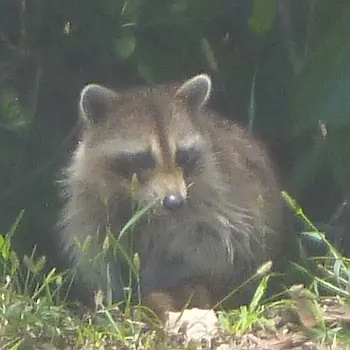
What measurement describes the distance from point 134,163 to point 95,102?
1.11 ft

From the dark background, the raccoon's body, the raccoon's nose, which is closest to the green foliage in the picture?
the dark background

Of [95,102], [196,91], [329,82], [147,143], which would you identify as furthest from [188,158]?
[329,82]

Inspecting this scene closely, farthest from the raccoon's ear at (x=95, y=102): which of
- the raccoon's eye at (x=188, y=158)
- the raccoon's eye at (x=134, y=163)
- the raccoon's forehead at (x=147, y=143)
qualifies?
the raccoon's eye at (x=188, y=158)

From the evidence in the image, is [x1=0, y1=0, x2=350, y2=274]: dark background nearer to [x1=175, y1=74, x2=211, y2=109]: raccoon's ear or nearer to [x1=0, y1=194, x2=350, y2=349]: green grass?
[x1=175, y1=74, x2=211, y2=109]: raccoon's ear

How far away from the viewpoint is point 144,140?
4180 mm

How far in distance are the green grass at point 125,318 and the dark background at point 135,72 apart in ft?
2.67

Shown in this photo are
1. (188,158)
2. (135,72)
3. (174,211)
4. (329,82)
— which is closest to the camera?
(329,82)

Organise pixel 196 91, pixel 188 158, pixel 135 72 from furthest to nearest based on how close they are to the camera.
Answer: pixel 135 72, pixel 196 91, pixel 188 158

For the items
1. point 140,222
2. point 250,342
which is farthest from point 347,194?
point 250,342

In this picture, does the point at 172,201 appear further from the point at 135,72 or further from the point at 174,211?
the point at 135,72

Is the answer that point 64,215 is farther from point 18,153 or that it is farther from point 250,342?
point 250,342

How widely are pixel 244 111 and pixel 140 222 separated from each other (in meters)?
1.11

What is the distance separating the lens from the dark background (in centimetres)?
471

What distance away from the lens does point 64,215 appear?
450 centimetres
